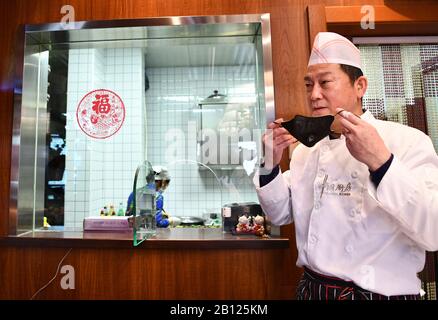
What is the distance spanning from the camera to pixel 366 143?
31.2 inches

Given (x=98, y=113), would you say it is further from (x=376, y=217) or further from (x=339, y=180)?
(x=376, y=217)

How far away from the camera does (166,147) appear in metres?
2.93

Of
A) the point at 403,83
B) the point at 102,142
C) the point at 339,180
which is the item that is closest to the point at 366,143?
the point at 339,180

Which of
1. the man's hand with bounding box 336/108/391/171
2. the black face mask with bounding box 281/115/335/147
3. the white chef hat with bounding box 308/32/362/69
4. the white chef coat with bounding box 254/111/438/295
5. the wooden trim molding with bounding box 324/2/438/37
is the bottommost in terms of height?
the white chef coat with bounding box 254/111/438/295

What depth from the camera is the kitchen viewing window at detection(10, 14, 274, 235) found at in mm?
Answer: 1702

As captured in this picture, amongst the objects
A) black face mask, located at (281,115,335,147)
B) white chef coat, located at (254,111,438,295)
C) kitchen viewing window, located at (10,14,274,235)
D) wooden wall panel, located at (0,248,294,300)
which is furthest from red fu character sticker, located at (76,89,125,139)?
white chef coat, located at (254,111,438,295)

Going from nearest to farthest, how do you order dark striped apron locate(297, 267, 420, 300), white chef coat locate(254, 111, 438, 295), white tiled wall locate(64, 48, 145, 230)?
white chef coat locate(254, 111, 438, 295) → dark striped apron locate(297, 267, 420, 300) → white tiled wall locate(64, 48, 145, 230)

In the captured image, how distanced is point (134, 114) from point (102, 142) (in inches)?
17.9

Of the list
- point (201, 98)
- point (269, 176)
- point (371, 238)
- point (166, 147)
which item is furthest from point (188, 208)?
point (371, 238)

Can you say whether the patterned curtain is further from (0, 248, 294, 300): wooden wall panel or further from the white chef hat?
(0, 248, 294, 300): wooden wall panel

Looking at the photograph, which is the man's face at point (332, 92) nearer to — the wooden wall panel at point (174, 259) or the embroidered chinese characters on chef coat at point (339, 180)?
the embroidered chinese characters on chef coat at point (339, 180)
